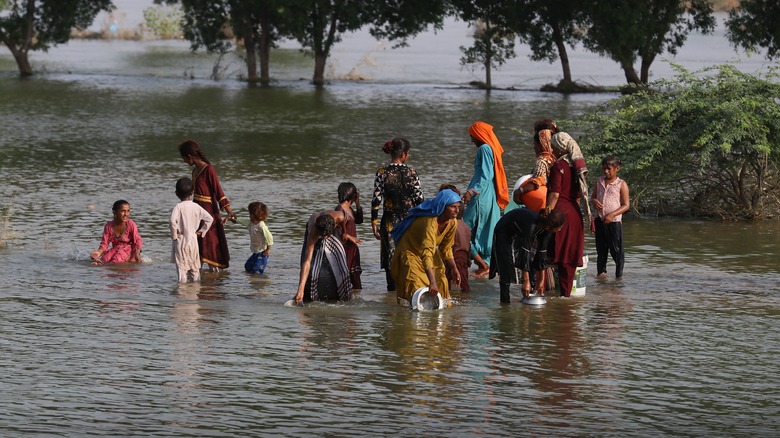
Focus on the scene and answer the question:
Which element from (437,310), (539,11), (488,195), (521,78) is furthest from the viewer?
(521,78)

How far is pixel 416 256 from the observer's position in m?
10.9

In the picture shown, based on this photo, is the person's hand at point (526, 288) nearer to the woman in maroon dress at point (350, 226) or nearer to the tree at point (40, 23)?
the woman in maroon dress at point (350, 226)

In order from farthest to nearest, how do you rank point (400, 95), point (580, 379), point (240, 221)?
point (400, 95)
point (240, 221)
point (580, 379)

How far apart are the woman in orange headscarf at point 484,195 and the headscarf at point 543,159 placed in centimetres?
53

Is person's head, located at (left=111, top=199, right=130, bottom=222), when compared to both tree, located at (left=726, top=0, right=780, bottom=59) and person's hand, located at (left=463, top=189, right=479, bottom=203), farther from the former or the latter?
tree, located at (left=726, top=0, right=780, bottom=59)

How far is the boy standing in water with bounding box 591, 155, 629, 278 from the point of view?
12.4 metres

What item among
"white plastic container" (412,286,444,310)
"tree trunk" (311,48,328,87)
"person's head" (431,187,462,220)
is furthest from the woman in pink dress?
"tree trunk" (311,48,328,87)

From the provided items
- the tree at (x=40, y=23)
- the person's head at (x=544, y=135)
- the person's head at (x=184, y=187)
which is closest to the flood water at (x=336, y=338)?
the person's head at (x=184, y=187)

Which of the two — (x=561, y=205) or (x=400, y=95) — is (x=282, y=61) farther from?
(x=561, y=205)

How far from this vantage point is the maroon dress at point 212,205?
491 inches

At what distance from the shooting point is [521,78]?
4394 centimetres

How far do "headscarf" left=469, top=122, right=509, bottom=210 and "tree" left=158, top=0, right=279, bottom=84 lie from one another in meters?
27.0

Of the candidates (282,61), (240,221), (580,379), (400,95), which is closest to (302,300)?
(580,379)

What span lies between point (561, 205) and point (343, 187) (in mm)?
1816
